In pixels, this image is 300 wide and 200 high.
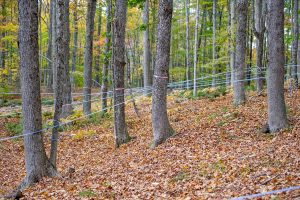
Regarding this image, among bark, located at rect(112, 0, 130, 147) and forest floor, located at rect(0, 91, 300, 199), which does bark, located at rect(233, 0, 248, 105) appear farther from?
bark, located at rect(112, 0, 130, 147)

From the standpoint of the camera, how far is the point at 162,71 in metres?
9.28

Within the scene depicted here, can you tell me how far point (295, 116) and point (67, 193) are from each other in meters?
6.24

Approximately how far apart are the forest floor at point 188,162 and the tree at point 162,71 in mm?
391

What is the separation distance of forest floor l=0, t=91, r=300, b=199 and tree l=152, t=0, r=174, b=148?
39 cm

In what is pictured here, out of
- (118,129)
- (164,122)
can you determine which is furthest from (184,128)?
(118,129)

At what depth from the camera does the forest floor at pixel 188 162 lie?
19.3 feet

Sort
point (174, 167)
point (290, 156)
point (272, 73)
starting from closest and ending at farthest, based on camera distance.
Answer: point (290, 156)
point (174, 167)
point (272, 73)

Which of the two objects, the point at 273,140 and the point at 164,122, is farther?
the point at 164,122

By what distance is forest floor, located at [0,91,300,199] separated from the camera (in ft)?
19.3

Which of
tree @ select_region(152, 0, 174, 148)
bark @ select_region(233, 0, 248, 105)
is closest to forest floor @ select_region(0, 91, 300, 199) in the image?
tree @ select_region(152, 0, 174, 148)

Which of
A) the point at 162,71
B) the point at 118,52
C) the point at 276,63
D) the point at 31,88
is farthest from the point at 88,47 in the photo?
the point at 276,63

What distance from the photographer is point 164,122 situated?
374 inches

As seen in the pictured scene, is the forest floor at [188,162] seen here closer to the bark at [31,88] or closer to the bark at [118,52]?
the bark at [31,88]

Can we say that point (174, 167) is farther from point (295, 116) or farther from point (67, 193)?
point (295, 116)
